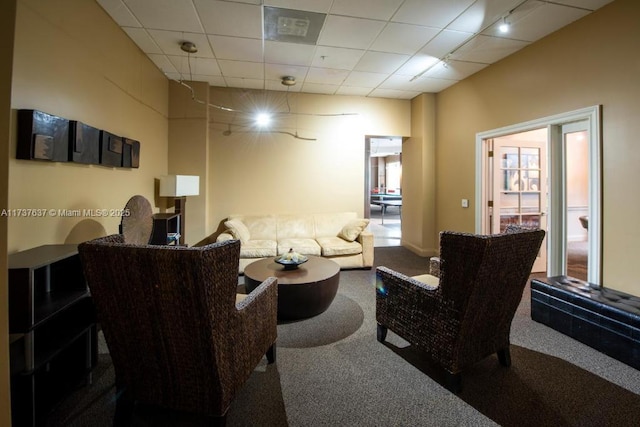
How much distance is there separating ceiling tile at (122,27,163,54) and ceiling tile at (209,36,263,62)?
667 millimetres

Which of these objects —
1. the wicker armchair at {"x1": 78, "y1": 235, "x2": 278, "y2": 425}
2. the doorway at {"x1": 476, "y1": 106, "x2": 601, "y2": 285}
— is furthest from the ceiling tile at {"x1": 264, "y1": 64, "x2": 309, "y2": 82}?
the wicker armchair at {"x1": 78, "y1": 235, "x2": 278, "y2": 425}

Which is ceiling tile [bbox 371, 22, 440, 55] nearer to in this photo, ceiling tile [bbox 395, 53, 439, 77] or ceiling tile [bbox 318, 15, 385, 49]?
ceiling tile [bbox 318, 15, 385, 49]

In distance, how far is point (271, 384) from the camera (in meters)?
1.98

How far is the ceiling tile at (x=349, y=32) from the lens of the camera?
10.2 ft

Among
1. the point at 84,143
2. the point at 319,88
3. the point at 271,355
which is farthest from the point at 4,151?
the point at 319,88

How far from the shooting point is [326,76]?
455 cm

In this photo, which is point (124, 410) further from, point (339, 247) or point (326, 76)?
point (326, 76)

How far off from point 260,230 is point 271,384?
3.07 m

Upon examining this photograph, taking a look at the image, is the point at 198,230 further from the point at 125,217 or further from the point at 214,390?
the point at 214,390

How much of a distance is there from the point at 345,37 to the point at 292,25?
621 mm

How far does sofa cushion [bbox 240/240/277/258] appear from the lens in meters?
4.18

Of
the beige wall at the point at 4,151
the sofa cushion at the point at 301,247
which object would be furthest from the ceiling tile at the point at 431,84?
the beige wall at the point at 4,151

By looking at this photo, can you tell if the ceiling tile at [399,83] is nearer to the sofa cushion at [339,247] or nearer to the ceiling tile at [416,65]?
the ceiling tile at [416,65]

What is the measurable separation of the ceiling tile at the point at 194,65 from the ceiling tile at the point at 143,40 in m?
0.24
